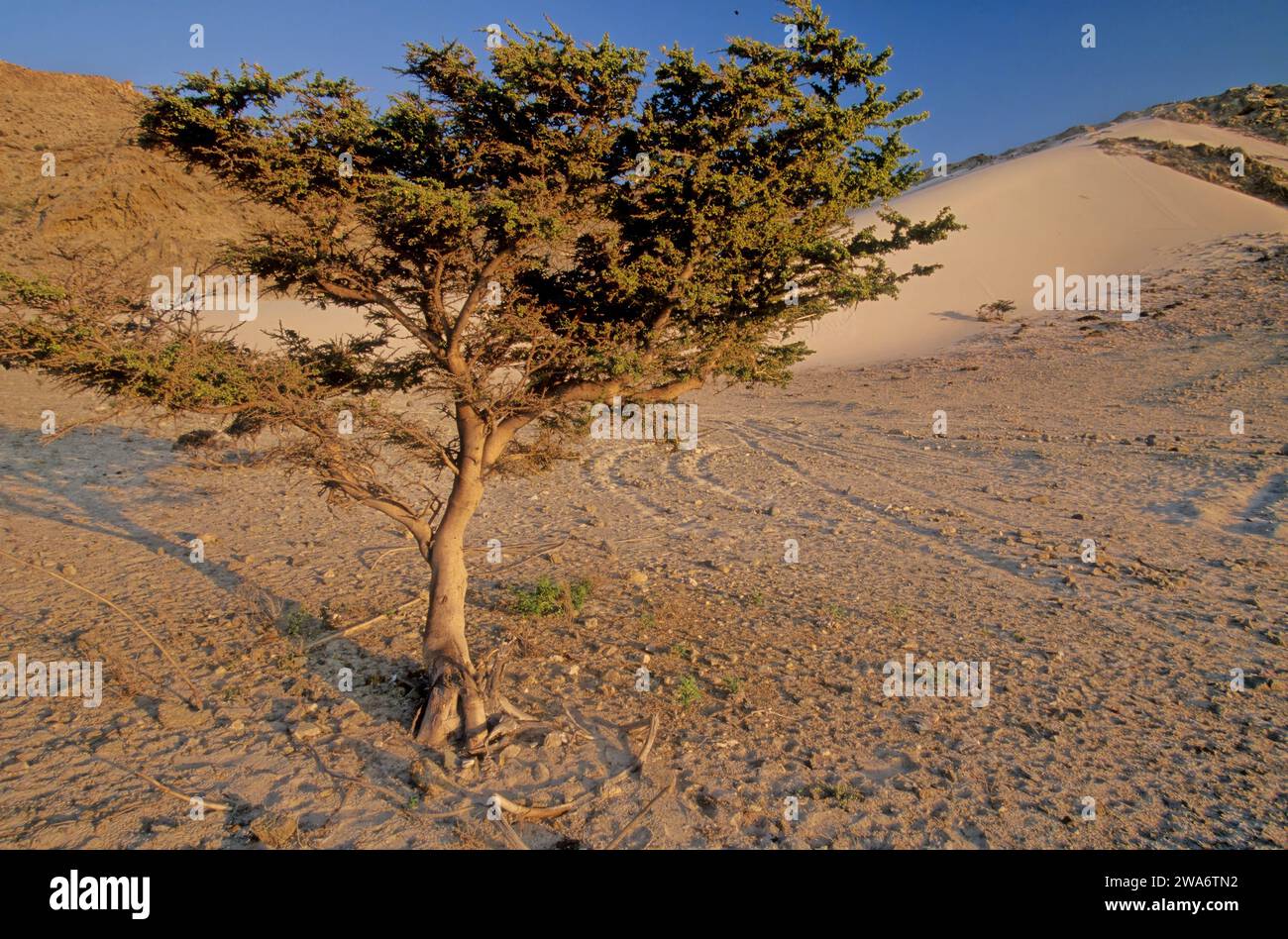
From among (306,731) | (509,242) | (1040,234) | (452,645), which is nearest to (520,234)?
(509,242)

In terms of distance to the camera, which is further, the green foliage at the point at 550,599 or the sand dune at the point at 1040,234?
the sand dune at the point at 1040,234

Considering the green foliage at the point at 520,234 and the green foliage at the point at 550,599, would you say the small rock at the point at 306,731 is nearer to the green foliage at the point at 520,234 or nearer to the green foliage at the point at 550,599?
the green foliage at the point at 520,234

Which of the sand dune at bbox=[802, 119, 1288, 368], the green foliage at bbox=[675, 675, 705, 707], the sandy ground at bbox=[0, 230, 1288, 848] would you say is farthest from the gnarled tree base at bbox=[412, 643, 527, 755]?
the sand dune at bbox=[802, 119, 1288, 368]

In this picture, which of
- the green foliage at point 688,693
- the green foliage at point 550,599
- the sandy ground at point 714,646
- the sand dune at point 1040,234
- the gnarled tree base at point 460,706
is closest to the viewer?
the sandy ground at point 714,646

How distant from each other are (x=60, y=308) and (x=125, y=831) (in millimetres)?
3490

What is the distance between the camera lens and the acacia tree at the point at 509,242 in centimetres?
484

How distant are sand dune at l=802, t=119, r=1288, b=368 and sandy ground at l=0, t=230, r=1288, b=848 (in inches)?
805

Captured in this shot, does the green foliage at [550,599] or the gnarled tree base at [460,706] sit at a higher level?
the green foliage at [550,599]

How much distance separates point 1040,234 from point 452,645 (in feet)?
156

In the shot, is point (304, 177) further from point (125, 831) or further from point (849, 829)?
point (849, 829)

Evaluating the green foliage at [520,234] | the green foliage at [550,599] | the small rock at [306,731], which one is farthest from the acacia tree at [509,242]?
the green foliage at [550,599]

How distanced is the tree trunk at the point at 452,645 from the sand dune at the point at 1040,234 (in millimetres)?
29055

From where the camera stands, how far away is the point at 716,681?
6523 millimetres
